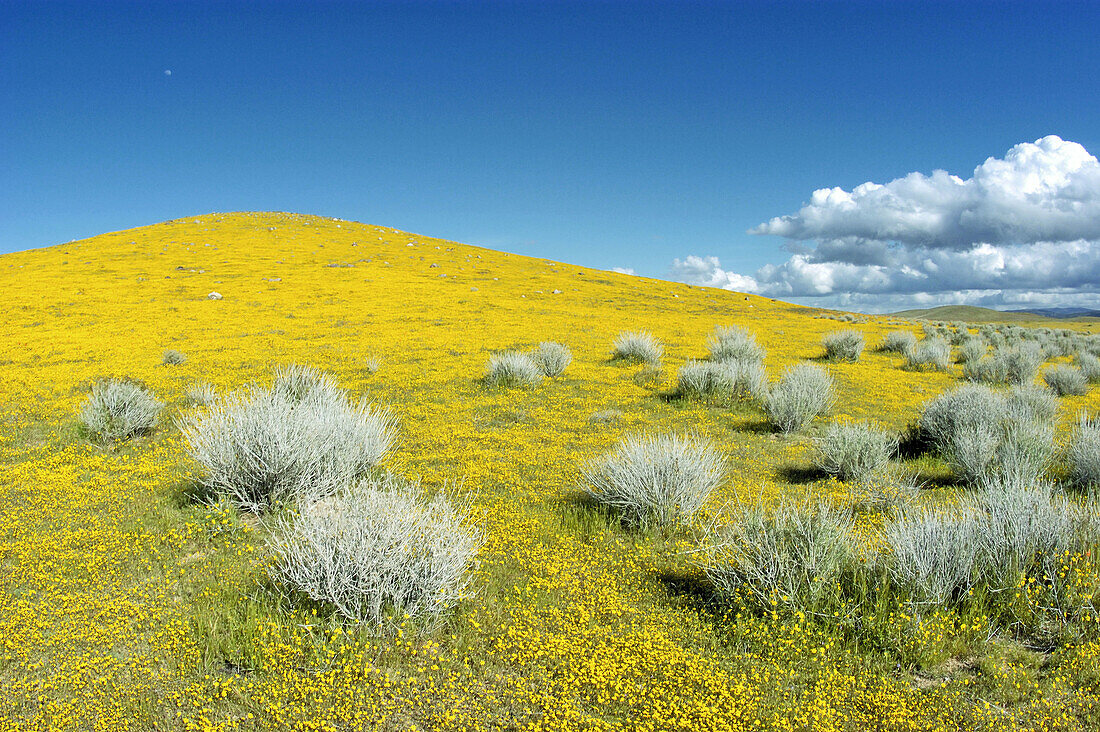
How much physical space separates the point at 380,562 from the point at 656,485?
301 centimetres

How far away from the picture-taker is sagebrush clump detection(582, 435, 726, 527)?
596cm

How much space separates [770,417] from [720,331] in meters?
10.4

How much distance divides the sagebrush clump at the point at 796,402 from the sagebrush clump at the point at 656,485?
14.0 ft

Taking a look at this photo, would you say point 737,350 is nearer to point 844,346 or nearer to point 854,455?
point 844,346

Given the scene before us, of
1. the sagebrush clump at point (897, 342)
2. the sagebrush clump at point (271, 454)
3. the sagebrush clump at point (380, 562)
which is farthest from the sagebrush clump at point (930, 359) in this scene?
the sagebrush clump at point (380, 562)

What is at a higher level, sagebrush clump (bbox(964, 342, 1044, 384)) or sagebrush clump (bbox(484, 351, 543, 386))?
sagebrush clump (bbox(484, 351, 543, 386))

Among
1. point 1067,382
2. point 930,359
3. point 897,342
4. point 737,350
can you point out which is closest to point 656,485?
point 737,350

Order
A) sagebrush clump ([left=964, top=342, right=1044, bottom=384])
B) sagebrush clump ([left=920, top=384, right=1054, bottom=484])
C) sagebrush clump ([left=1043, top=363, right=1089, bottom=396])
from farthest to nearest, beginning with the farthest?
sagebrush clump ([left=964, top=342, right=1044, bottom=384]) < sagebrush clump ([left=1043, top=363, right=1089, bottom=396]) < sagebrush clump ([left=920, top=384, right=1054, bottom=484])

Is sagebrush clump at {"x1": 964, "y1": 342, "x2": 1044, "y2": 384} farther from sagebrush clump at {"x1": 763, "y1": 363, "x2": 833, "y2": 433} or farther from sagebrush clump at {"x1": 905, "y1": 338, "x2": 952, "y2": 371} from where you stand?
sagebrush clump at {"x1": 763, "y1": 363, "x2": 833, "y2": 433}

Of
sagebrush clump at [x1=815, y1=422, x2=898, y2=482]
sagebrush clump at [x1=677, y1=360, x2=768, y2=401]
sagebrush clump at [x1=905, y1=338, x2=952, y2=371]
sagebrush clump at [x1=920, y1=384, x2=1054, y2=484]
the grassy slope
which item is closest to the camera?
the grassy slope

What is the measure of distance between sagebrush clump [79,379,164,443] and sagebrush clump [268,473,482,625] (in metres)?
6.21

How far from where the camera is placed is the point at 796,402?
996cm

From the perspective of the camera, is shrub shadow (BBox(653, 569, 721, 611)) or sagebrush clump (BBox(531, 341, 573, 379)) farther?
sagebrush clump (BBox(531, 341, 573, 379))

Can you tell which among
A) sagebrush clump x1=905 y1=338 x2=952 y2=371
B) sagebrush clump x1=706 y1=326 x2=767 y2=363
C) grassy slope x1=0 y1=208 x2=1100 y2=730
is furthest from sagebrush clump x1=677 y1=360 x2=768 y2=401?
sagebrush clump x1=905 y1=338 x2=952 y2=371
